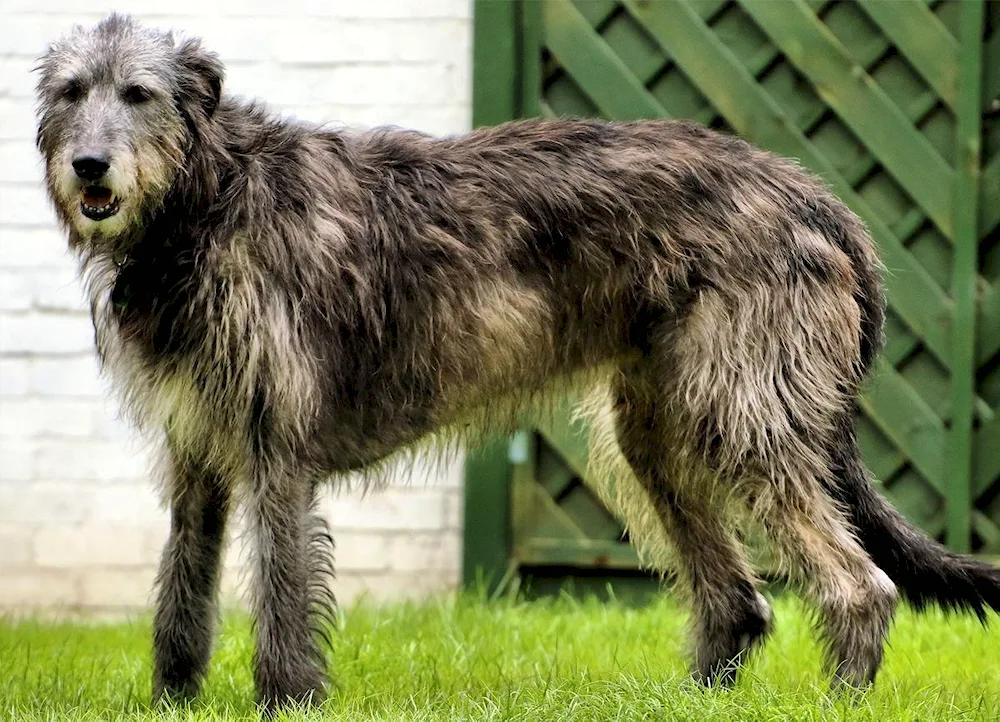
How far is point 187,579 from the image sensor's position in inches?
163

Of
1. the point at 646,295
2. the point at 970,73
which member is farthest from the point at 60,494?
the point at 970,73

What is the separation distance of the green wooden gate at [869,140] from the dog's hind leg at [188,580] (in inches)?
67.8

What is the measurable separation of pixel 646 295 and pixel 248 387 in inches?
46.3

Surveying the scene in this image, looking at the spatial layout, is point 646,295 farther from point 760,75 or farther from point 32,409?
point 32,409

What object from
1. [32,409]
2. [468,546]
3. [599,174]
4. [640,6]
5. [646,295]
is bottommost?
[468,546]

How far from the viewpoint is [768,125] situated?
561 cm

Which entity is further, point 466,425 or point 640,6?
point 640,6

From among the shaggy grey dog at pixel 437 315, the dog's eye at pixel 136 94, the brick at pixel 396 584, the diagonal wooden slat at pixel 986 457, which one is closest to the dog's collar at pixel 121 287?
the shaggy grey dog at pixel 437 315

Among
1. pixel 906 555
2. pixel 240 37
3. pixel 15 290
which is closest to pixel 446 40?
pixel 240 37

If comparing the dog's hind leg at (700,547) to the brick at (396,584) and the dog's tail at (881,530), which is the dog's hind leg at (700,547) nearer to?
the dog's tail at (881,530)

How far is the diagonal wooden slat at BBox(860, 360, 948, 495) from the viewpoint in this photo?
18.2 ft

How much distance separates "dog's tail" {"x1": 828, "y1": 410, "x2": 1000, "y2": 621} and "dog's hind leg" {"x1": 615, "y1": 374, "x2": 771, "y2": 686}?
421mm

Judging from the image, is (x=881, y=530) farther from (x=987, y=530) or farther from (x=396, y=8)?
(x=396, y=8)

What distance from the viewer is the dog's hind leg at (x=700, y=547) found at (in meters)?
4.45
